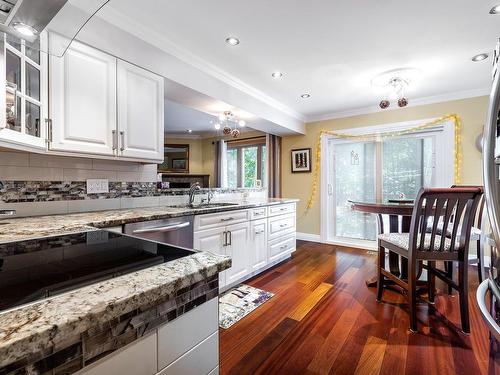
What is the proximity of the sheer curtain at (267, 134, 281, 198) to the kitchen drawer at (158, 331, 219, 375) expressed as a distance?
432cm

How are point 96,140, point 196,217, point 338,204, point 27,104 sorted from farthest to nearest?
point 338,204 < point 196,217 < point 96,140 < point 27,104

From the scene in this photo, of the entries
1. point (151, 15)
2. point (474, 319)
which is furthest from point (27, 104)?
point (474, 319)

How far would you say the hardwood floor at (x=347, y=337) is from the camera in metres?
1.52

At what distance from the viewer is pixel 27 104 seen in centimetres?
146

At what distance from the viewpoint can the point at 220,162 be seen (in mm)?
5957

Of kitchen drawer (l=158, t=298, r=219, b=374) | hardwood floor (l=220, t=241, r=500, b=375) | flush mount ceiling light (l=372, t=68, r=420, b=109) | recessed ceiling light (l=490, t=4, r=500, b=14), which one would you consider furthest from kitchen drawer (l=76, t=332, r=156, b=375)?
flush mount ceiling light (l=372, t=68, r=420, b=109)

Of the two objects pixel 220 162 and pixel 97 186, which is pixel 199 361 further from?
pixel 220 162

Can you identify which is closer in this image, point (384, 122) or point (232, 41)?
point (232, 41)

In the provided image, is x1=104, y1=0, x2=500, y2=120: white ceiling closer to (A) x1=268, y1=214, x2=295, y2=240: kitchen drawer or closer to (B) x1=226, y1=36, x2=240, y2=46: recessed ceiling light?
(B) x1=226, y1=36, x2=240, y2=46: recessed ceiling light

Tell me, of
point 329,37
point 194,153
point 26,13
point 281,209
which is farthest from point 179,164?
point 26,13

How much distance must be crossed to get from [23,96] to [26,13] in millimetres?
596

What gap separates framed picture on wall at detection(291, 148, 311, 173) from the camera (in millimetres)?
4676

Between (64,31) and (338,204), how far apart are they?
14.0 ft

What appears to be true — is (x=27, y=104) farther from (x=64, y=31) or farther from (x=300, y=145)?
(x=300, y=145)
